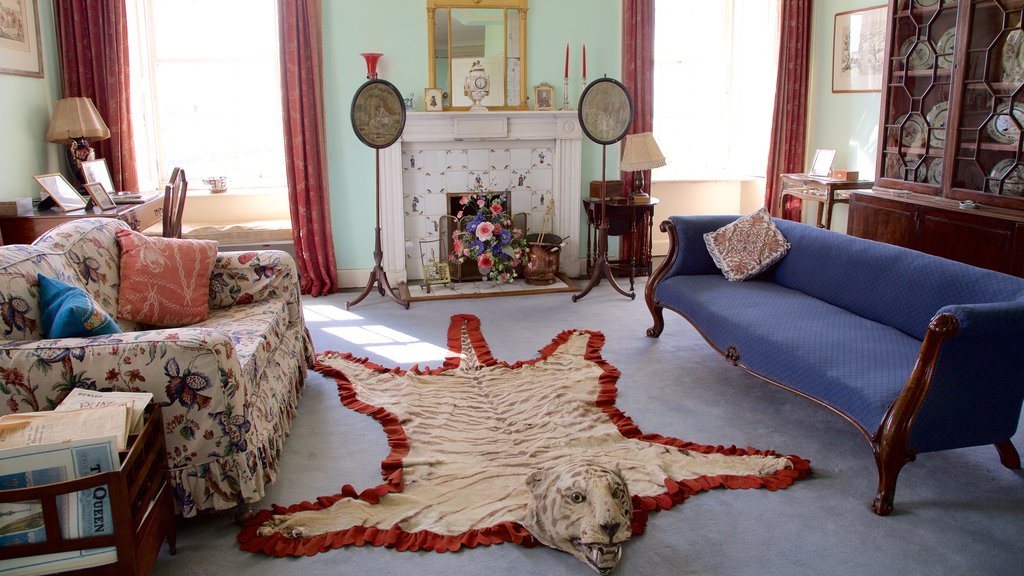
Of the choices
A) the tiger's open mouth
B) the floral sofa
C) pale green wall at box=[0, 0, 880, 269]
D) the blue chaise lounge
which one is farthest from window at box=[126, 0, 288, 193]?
the tiger's open mouth

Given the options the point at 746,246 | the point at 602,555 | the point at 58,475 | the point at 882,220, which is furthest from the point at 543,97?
the point at 58,475

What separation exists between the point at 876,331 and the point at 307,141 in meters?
3.84

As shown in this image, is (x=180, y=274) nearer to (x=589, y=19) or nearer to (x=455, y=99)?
(x=455, y=99)

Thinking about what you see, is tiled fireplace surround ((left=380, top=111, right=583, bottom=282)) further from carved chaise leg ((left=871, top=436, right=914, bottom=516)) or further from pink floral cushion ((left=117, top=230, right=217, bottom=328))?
carved chaise leg ((left=871, top=436, right=914, bottom=516))

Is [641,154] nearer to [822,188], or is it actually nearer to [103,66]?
[822,188]

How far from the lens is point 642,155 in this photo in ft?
17.2

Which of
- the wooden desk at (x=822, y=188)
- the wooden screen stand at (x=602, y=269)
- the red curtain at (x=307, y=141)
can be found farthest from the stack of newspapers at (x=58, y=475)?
the wooden desk at (x=822, y=188)

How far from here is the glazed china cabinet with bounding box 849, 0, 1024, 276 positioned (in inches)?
162

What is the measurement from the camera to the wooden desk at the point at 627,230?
5641 millimetres

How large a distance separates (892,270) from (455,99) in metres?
3.31

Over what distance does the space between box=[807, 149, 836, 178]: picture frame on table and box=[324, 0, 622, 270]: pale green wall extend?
155cm

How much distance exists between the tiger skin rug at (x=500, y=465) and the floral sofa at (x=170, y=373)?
208mm

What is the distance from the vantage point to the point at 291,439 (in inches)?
127

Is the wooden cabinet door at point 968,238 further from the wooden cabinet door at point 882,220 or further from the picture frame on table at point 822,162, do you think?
the picture frame on table at point 822,162
